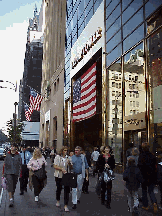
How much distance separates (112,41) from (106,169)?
1462cm

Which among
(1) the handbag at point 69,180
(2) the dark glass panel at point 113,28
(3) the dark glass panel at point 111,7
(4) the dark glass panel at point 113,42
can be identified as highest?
(3) the dark glass panel at point 111,7

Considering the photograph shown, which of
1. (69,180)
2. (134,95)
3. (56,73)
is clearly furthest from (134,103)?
(56,73)

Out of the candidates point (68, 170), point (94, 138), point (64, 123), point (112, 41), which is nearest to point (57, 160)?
point (68, 170)

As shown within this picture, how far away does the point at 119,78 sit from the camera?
760 inches

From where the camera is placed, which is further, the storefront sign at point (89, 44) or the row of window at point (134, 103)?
the storefront sign at point (89, 44)

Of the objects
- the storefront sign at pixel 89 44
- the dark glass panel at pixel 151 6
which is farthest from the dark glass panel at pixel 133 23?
the storefront sign at pixel 89 44

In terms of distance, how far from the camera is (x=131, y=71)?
17469 millimetres

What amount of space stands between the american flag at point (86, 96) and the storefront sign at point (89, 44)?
7.82 ft

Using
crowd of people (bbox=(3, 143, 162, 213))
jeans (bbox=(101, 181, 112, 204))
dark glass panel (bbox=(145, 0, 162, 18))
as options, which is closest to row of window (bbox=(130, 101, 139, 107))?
dark glass panel (bbox=(145, 0, 162, 18))

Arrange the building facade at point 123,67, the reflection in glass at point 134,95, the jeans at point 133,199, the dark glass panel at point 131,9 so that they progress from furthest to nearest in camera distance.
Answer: the dark glass panel at point 131,9 → the reflection in glass at point 134,95 → the building facade at point 123,67 → the jeans at point 133,199

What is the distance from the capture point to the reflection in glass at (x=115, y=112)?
18984 mm

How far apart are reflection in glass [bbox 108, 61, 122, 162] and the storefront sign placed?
14.7ft

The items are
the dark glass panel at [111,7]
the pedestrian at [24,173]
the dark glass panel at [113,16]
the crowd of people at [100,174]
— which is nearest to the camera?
the crowd of people at [100,174]

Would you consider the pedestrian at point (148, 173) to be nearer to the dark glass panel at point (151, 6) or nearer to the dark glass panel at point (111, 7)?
the dark glass panel at point (151, 6)
